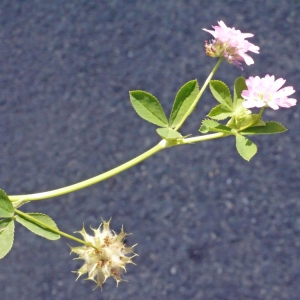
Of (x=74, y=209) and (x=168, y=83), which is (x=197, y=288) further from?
(x=168, y=83)

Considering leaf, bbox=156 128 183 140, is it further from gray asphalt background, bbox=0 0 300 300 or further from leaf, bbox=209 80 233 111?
gray asphalt background, bbox=0 0 300 300

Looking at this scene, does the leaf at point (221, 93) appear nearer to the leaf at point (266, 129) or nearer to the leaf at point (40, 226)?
the leaf at point (266, 129)

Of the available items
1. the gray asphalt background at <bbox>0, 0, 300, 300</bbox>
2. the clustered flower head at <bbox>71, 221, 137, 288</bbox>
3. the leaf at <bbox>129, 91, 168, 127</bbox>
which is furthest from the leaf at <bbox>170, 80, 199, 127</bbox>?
the gray asphalt background at <bbox>0, 0, 300, 300</bbox>

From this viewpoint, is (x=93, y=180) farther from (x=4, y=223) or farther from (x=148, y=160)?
(x=148, y=160)

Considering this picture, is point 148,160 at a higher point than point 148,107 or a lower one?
lower

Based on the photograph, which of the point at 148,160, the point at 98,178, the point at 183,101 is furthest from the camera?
the point at 148,160

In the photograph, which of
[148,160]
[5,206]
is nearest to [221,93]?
[5,206]

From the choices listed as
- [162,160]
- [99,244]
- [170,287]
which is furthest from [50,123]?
[99,244]

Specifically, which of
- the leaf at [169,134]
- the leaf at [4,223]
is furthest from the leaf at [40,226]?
the leaf at [169,134]
